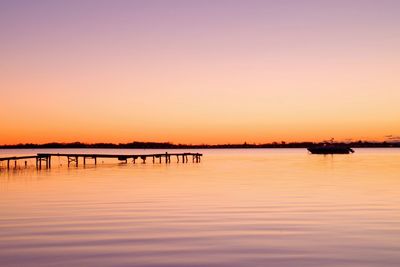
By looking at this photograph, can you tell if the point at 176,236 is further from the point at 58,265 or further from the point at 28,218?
the point at 28,218

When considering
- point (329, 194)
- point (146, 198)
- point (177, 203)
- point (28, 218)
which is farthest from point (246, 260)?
point (329, 194)

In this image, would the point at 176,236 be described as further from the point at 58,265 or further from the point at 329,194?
the point at 329,194

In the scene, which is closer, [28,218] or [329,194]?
[28,218]

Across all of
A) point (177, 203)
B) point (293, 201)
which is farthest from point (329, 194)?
point (177, 203)

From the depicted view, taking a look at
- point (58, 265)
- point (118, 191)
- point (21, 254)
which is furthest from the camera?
point (118, 191)

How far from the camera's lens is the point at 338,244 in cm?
1630

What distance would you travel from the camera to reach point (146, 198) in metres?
32.6

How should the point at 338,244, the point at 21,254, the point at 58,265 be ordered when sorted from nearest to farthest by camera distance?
the point at 58,265, the point at 21,254, the point at 338,244

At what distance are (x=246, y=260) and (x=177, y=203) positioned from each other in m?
15.7

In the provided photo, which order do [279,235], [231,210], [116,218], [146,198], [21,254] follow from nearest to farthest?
[21,254], [279,235], [116,218], [231,210], [146,198]

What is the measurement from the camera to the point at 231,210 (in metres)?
25.4

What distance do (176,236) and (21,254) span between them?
523 centimetres

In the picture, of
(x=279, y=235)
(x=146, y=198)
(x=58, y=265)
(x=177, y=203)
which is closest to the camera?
(x=58, y=265)

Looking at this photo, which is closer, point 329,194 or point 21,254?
point 21,254
